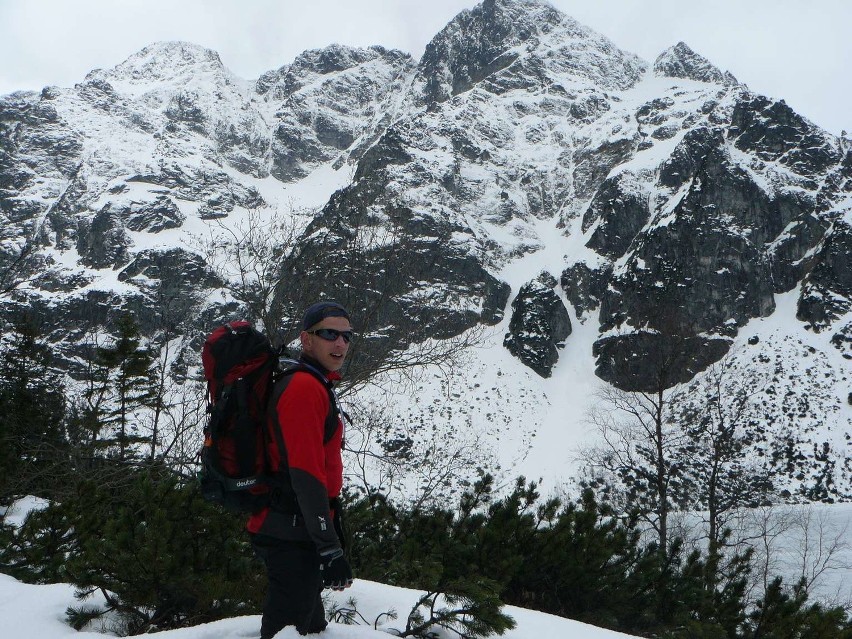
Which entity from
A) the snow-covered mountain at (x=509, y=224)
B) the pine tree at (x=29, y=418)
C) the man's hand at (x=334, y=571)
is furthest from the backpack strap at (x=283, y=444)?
the pine tree at (x=29, y=418)

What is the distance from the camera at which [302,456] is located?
2613 millimetres

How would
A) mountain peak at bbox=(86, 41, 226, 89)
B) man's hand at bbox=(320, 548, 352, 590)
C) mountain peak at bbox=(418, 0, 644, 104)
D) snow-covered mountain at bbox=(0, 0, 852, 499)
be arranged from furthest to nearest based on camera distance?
mountain peak at bbox=(86, 41, 226, 89) → mountain peak at bbox=(418, 0, 644, 104) → snow-covered mountain at bbox=(0, 0, 852, 499) → man's hand at bbox=(320, 548, 352, 590)

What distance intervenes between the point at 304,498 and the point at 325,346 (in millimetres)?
773

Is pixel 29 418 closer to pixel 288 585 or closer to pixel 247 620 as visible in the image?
pixel 247 620

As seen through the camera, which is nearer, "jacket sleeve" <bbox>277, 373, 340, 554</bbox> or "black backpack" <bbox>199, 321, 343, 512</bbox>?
"jacket sleeve" <bbox>277, 373, 340, 554</bbox>

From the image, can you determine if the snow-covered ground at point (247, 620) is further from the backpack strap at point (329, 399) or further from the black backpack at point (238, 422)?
the backpack strap at point (329, 399)

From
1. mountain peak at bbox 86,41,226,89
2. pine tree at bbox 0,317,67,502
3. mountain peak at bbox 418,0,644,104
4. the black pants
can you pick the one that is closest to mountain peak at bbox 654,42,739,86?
mountain peak at bbox 418,0,644,104

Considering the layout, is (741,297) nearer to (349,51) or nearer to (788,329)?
(788,329)

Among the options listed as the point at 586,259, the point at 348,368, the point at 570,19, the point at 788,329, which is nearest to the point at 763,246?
the point at 788,329

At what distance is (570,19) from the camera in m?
160

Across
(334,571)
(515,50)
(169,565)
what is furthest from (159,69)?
(334,571)

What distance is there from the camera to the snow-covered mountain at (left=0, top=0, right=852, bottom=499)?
36.8 ft

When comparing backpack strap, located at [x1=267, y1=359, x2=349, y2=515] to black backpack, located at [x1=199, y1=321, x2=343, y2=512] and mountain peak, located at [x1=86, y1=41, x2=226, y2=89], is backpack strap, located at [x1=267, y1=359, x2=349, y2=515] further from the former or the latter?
mountain peak, located at [x1=86, y1=41, x2=226, y2=89]

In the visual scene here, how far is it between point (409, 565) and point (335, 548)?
3.27 meters
